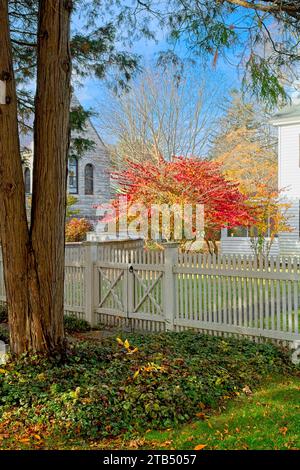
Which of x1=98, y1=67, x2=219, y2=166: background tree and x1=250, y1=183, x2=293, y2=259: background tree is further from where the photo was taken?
x1=98, y1=67, x2=219, y2=166: background tree

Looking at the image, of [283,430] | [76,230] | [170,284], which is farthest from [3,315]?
[76,230]

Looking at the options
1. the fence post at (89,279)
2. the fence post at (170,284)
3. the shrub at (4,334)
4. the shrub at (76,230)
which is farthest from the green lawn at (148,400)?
the shrub at (76,230)

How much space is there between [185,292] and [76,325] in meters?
2.18

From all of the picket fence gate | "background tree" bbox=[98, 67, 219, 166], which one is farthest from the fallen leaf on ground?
"background tree" bbox=[98, 67, 219, 166]

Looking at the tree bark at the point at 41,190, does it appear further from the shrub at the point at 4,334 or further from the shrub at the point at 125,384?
the shrub at the point at 4,334

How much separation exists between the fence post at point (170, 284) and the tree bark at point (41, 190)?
8.14 ft

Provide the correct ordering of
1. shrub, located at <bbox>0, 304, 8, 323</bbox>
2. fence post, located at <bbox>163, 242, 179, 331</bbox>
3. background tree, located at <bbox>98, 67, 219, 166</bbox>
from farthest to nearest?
background tree, located at <bbox>98, 67, 219, 166</bbox>
shrub, located at <bbox>0, 304, 8, 323</bbox>
fence post, located at <bbox>163, 242, 179, 331</bbox>

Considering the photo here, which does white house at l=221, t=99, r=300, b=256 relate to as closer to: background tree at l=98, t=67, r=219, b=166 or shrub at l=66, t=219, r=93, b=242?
background tree at l=98, t=67, r=219, b=166

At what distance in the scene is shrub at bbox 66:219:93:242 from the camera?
2053 cm

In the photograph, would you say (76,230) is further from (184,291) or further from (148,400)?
(148,400)

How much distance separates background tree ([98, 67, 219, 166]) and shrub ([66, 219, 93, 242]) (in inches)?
207

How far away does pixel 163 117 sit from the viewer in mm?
25000

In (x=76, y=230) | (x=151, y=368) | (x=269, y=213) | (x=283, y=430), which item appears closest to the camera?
(x=283, y=430)
